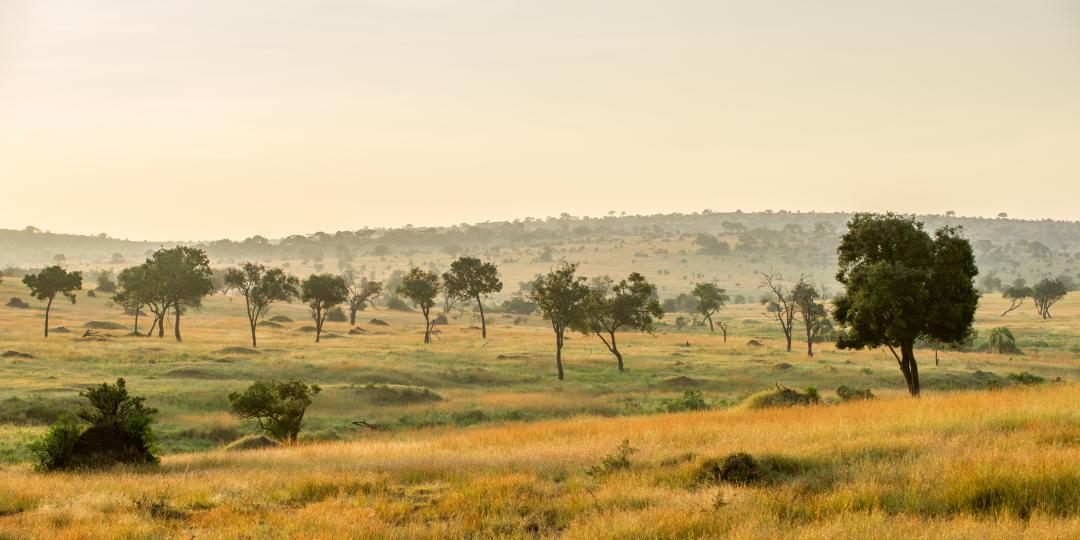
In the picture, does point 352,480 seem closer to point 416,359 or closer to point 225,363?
point 225,363

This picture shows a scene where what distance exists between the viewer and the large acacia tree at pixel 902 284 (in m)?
29.8

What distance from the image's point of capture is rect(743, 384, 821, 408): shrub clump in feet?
102

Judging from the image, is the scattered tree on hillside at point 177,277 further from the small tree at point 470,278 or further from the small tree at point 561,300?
the small tree at point 561,300

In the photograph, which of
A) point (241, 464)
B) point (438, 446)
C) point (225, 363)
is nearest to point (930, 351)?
point (225, 363)

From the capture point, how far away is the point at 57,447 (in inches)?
713

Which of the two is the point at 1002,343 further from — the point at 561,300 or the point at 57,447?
the point at 57,447

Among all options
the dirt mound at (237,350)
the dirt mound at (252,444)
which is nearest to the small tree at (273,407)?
the dirt mound at (252,444)

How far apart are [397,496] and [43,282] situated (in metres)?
84.3

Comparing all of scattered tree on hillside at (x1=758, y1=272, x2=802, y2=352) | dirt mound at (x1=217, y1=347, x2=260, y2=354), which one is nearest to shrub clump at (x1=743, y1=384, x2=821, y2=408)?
scattered tree on hillside at (x1=758, y1=272, x2=802, y2=352)

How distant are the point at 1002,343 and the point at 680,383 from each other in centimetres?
4145

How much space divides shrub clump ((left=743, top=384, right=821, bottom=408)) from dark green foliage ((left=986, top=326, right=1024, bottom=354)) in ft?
175

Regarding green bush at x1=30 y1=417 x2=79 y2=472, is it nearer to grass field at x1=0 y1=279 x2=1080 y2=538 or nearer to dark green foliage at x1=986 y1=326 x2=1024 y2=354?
grass field at x1=0 y1=279 x2=1080 y2=538

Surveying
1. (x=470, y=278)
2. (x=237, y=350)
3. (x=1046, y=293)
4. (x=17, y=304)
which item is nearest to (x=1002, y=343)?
(x=1046, y=293)

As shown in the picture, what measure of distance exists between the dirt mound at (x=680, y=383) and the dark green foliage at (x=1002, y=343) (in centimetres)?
3922
